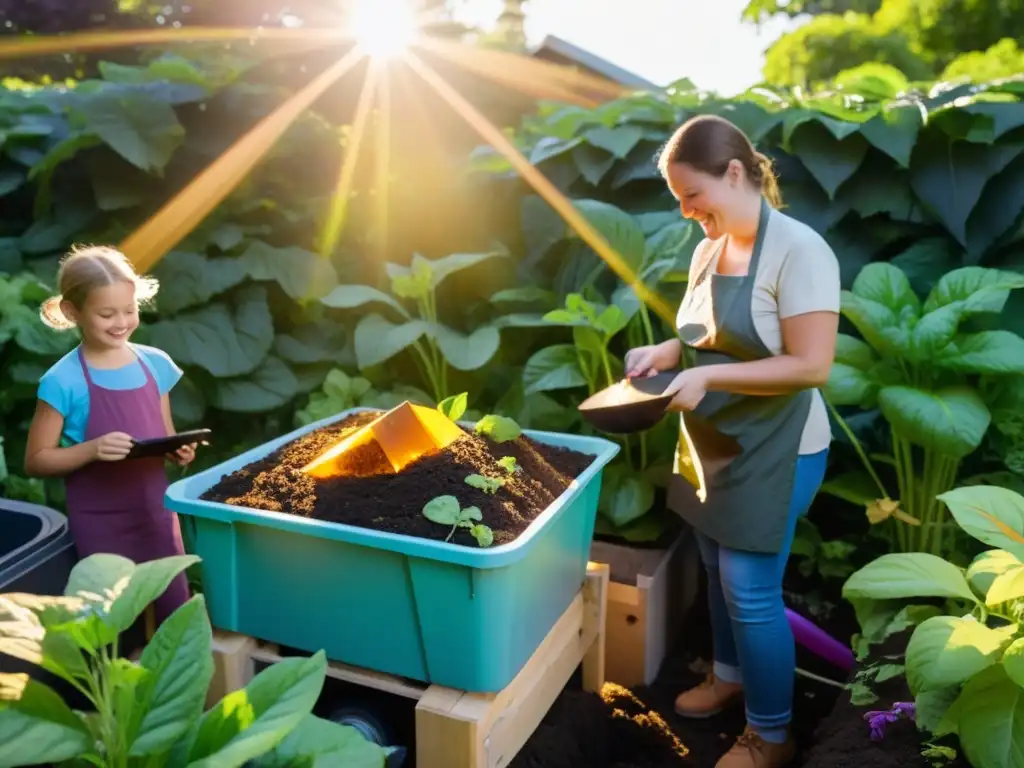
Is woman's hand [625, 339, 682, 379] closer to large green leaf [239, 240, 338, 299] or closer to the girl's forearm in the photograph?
the girl's forearm

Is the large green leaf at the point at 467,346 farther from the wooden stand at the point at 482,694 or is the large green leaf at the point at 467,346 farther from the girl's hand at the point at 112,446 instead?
the girl's hand at the point at 112,446

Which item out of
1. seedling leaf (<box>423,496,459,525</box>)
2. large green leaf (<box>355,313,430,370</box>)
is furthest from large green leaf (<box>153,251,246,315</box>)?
seedling leaf (<box>423,496,459,525</box>)

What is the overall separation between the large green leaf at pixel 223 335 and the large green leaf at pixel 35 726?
161cm

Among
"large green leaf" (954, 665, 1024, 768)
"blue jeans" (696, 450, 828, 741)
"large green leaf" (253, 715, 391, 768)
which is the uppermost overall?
"large green leaf" (253, 715, 391, 768)

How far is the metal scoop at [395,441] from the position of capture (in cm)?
140

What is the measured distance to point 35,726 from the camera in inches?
31.2

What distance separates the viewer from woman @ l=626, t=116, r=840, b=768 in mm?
1463

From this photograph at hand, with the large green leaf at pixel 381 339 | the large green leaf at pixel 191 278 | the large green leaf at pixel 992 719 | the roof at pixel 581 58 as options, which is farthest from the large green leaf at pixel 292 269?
the roof at pixel 581 58

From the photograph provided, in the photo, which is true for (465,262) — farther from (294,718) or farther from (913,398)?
(294,718)

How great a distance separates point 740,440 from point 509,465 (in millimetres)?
488

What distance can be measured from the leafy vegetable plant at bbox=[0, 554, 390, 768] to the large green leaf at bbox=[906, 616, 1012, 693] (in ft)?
2.55

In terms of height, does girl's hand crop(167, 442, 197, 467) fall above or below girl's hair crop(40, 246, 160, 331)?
below

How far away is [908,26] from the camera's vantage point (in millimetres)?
10875

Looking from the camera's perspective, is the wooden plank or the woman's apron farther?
the woman's apron
